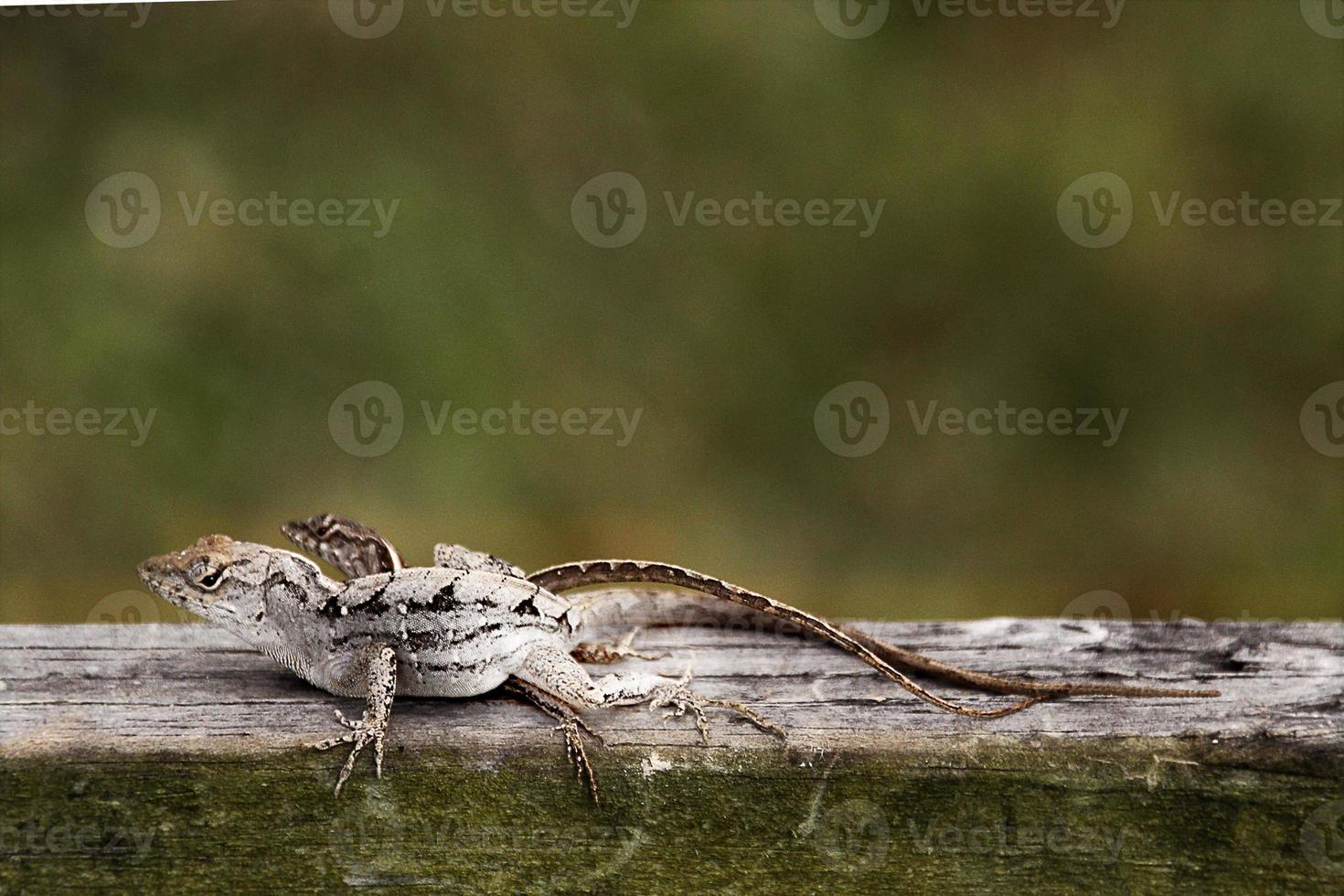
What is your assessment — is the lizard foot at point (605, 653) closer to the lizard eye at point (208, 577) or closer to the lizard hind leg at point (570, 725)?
the lizard hind leg at point (570, 725)

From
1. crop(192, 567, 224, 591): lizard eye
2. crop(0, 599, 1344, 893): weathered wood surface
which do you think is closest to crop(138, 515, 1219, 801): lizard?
crop(192, 567, 224, 591): lizard eye

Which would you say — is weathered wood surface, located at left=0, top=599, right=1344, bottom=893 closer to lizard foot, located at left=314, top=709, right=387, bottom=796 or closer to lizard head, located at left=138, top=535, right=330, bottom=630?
lizard foot, located at left=314, top=709, right=387, bottom=796

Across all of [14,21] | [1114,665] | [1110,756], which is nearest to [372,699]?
[1110,756]

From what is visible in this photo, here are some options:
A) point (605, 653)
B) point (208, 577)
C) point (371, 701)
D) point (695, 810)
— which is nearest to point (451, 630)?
point (371, 701)

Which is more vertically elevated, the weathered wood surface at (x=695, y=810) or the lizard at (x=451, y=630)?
the lizard at (x=451, y=630)

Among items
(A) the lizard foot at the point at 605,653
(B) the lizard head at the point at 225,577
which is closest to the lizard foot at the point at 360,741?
(B) the lizard head at the point at 225,577

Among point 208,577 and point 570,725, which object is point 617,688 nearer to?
point 570,725
